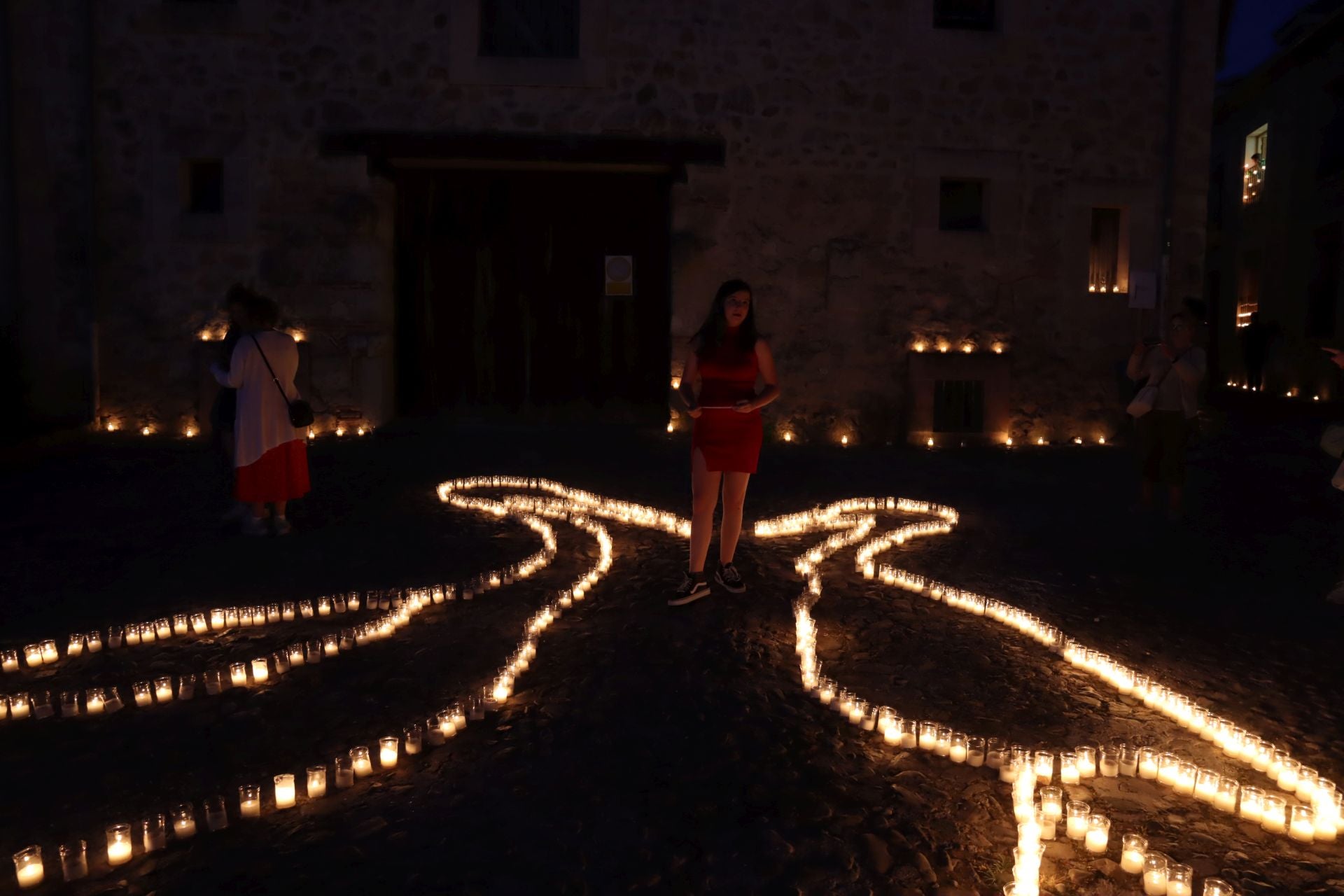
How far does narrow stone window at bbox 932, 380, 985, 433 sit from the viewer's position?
1079 centimetres

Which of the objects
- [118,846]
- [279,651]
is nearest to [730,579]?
[279,651]

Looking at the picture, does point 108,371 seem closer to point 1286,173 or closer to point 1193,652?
point 1193,652

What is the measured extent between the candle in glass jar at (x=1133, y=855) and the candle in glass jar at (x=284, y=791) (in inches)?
97.0

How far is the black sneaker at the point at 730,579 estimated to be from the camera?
4.80 meters

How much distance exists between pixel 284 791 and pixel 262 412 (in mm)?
3593

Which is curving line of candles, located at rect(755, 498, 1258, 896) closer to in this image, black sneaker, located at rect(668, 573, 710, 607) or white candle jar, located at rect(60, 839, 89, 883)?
black sneaker, located at rect(668, 573, 710, 607)

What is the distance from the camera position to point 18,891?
232 cm

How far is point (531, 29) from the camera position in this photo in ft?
33.5

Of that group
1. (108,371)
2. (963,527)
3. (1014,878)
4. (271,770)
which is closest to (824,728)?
(1014,878)

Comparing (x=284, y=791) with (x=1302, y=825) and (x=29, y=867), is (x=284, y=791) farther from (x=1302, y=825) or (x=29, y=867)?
(x=1302, y=825)

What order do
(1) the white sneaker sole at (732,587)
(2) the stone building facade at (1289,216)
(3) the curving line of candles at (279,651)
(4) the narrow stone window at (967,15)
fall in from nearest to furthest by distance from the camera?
(3) the curving line of candles at (279,651) < (1) the white sneaker sole at (732,587) < (4) the narrow stone window at (967,15) < (2) the stone building facade at (1289,216)

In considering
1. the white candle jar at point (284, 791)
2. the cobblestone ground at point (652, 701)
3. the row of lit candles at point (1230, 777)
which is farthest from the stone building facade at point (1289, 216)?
the white candle jar at point (284, 791)

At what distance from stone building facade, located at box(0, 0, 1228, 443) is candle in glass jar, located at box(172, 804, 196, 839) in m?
8.09

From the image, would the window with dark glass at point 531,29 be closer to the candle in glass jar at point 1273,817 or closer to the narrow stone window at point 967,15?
the narrow stone window at point 967,15
